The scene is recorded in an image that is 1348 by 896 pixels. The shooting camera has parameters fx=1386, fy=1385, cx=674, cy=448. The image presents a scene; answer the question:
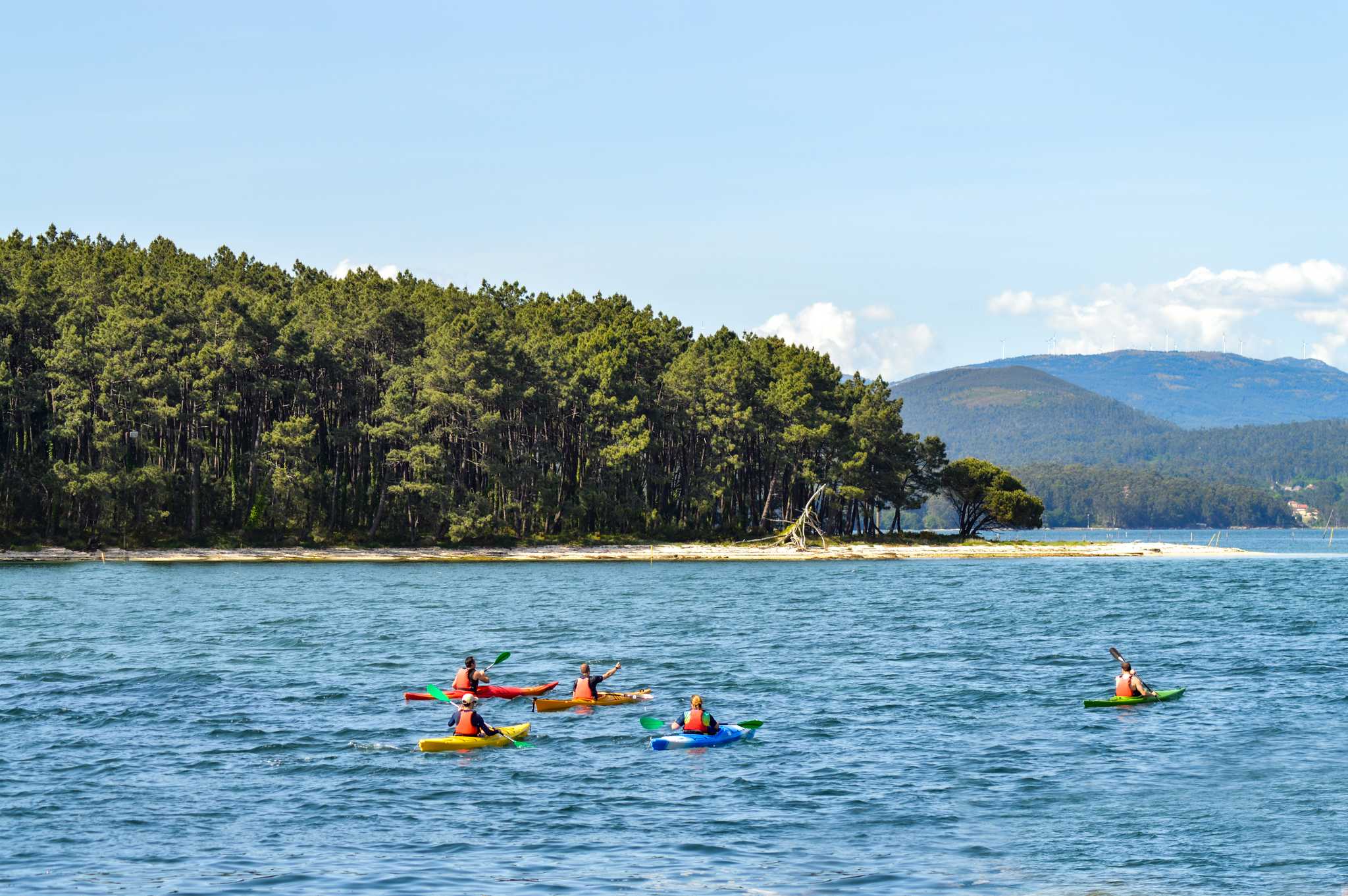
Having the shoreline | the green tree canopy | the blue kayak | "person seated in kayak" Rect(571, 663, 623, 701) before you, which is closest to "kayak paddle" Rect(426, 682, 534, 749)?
the blue kayak

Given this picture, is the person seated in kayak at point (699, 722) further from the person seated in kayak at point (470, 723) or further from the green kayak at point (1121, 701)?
the green kayak at point (1121, 701)

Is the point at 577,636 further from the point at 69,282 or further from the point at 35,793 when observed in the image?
the point at 69,282

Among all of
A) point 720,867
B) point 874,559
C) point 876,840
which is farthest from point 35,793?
point 874,559

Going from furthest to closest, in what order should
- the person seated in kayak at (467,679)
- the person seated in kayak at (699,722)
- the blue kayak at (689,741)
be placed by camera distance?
the person seated in kayak at (467,679) → the person seated in kayak at (699,722) → the blue kayak at (689,741)

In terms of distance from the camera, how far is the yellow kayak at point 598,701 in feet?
138

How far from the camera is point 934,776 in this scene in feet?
105

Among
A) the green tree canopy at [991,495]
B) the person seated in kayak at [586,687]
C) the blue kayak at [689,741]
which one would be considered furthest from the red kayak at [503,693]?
the green tree canopy at [991,495]

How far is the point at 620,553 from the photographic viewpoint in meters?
130

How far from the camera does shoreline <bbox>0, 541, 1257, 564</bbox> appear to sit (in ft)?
370

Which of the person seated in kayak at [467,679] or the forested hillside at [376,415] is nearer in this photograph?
the person seated in kayak at [467,679]

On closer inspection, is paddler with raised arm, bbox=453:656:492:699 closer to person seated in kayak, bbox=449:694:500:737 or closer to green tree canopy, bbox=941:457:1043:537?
person seated in kayak, bbox=449:694:500:737

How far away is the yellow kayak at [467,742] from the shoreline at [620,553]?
83.6 metres

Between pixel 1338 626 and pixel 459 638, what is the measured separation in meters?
44.1

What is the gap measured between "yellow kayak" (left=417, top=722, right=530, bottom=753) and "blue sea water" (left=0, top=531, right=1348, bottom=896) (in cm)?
82
